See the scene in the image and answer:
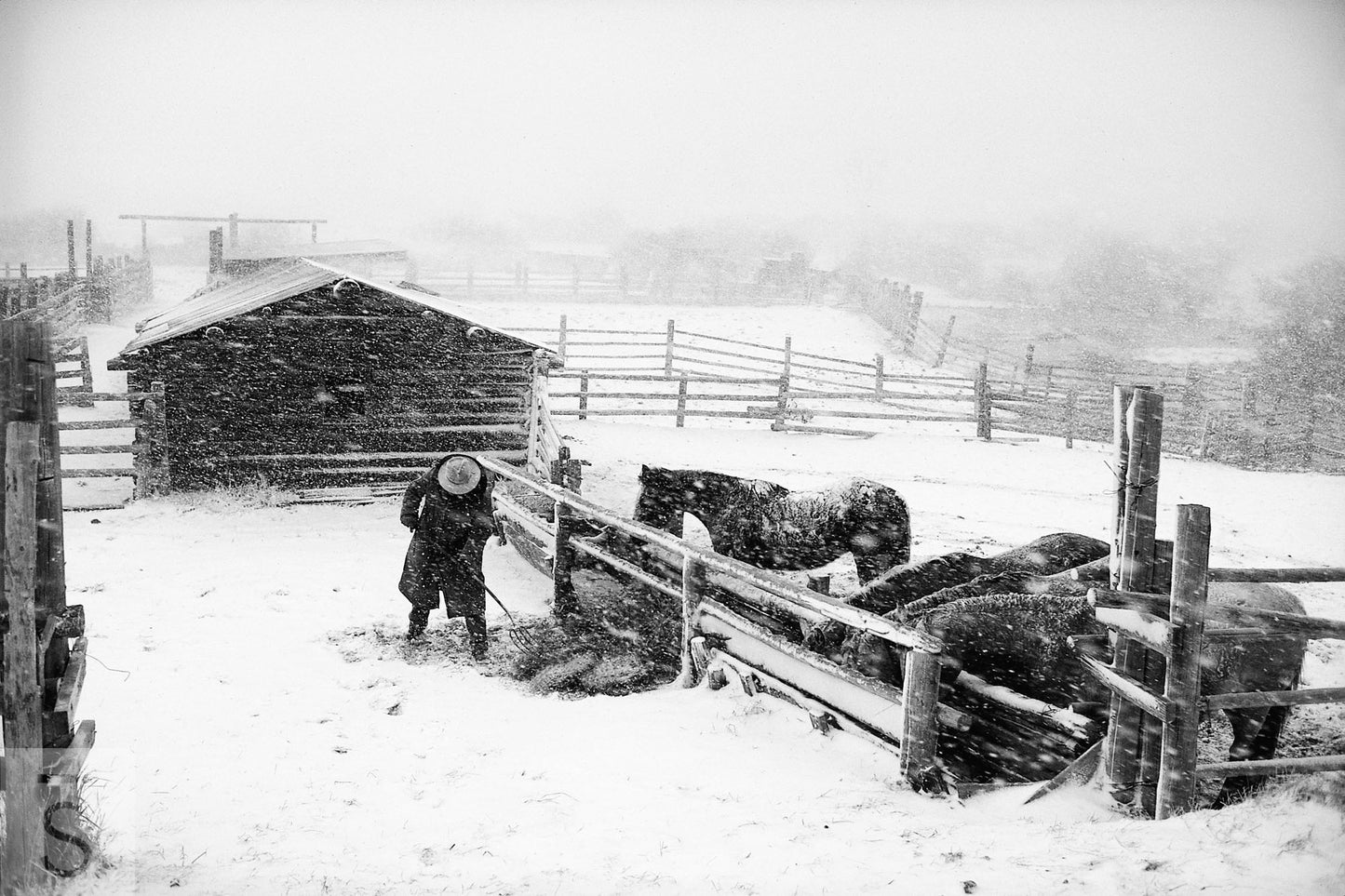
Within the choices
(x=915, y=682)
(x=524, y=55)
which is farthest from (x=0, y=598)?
(x=524, y=55)

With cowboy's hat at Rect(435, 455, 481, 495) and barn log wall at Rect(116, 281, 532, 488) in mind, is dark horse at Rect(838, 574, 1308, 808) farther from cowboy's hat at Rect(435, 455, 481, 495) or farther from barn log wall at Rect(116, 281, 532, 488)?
barn log wall at Rect(116, 281, 532, 488)

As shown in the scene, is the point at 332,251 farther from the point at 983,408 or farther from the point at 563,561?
the point at 563,561

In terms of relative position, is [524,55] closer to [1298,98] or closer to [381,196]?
[381,196]

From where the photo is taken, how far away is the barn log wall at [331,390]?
37.7ft

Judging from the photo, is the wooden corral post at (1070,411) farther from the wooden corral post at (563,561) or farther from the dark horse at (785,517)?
the wooden corral post at (563,561)

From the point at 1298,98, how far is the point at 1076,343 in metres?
32.6

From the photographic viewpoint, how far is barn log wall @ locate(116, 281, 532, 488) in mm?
11492

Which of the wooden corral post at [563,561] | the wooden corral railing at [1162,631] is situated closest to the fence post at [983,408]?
the wooden corral post at [563,561]

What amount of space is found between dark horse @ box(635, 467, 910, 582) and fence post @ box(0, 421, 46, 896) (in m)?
4.81

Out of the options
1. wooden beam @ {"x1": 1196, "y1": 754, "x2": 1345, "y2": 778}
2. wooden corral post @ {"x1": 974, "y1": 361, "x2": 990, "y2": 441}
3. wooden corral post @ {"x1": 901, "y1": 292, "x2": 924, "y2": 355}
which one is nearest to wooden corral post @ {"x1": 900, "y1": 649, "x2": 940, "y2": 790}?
wooden beam @ {"x1": 1196, "y1": 754, "x2": 1345, "y2": 778}

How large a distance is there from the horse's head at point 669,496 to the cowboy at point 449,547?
152 centimetres

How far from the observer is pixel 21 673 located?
2.73 meters

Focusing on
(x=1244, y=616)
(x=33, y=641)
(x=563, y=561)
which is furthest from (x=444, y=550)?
(x=1244, y=616)

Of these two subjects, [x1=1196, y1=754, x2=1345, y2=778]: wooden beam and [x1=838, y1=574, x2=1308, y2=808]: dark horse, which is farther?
[x1=838, y1=574, x2=1308, y2=808]: dark horse
